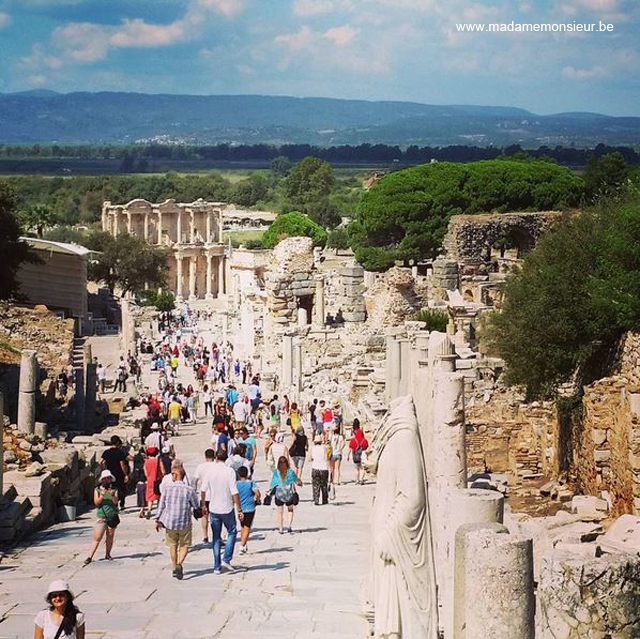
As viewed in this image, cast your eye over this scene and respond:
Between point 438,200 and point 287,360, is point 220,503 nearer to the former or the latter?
point 287,360

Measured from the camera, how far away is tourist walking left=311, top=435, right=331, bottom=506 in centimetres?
1820

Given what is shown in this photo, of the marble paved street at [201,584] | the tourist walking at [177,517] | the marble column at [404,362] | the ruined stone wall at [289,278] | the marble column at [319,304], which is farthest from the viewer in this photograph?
the marble column at [319,304]

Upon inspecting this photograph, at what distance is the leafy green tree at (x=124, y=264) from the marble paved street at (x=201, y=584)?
227 ft

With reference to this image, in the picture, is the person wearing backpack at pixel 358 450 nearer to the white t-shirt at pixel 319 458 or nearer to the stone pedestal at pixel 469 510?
the white t-shirt at pixel 319 458

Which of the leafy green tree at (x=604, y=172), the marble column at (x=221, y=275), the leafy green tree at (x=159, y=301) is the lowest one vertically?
the marble column at (x=221, y=275)

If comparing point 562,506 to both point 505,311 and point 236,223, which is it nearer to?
point 505,311

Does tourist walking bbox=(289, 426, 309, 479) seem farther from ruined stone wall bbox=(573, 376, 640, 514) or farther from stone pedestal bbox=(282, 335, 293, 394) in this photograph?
stone pedestal bbox=(282, 335, 293, 394)

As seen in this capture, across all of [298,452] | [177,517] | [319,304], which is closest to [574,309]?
[298,452]

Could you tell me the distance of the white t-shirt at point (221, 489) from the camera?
13.7 meters

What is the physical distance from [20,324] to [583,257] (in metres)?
21.5

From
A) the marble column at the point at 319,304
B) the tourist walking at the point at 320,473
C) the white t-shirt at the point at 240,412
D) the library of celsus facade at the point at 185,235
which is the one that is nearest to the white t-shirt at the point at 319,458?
the tourist walking at the point at 320,473

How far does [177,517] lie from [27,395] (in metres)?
12.5

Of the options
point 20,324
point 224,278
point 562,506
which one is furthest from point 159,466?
point 224,278

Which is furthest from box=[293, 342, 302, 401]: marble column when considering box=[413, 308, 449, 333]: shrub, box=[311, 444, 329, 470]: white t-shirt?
box=[311, 444, 329, 470]: white t-shirt
